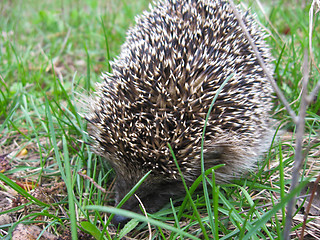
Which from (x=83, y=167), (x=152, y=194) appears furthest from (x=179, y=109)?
(x=83, y=167)

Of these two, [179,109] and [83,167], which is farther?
[83,167]

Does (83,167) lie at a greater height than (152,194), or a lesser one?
greater

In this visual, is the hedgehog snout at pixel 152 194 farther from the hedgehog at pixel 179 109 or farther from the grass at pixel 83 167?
the grass at pixel 83 167

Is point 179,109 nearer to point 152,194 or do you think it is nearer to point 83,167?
point 152,194

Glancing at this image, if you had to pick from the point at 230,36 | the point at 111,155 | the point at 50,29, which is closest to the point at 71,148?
the point at 111,155

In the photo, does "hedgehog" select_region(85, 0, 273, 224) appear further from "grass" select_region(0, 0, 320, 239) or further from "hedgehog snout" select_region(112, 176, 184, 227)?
"grass" select_region(0, 0, 320, 239)

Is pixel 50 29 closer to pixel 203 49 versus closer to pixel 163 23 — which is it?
pixel 163 23

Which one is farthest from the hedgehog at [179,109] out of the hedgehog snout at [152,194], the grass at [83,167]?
the grass at [83,167]

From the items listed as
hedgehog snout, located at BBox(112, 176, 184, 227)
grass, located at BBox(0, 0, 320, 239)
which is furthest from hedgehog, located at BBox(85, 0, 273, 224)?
grass, located at BBox(0, 0, 320, 239)
